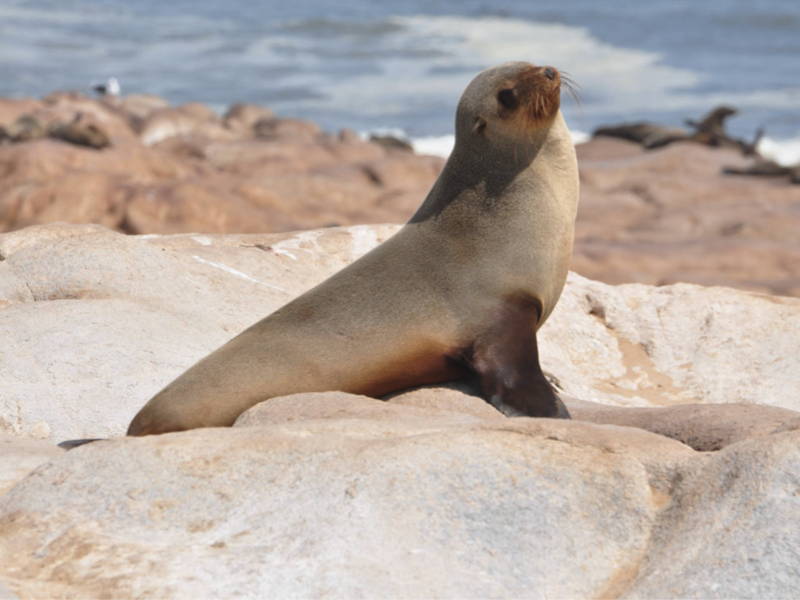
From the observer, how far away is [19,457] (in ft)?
15.3

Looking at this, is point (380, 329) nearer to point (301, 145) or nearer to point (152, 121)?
Answer: point (301, 145)

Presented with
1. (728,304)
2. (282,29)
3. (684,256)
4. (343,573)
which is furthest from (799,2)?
(343,573)

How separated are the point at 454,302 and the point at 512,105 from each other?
0.97 m

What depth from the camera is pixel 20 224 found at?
1706 cm

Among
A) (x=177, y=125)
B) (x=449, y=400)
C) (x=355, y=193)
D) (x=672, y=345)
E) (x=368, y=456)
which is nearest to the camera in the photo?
(x=368, y=456)

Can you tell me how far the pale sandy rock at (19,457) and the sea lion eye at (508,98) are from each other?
2465 millimetres

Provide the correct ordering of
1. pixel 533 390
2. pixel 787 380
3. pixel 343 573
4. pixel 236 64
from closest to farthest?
pixel 343 573, pixel 533 390, pixel 787 380, pixel 236 64

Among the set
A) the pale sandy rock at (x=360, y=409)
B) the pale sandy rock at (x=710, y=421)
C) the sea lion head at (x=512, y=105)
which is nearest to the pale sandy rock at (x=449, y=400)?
the pale sandy rock at (x=360, y=409)

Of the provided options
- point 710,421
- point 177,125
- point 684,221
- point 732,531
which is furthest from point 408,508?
point 177,125

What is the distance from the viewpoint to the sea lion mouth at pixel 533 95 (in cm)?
610

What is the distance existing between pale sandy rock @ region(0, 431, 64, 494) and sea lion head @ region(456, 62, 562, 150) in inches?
93.0

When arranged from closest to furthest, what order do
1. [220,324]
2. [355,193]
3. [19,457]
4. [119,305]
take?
1. [19,457]
2. [119,305]
3. [220,324]
4. [355,193]

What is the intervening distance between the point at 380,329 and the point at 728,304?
3.12m

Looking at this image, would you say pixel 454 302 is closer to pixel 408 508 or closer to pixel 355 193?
pixel 408 508
